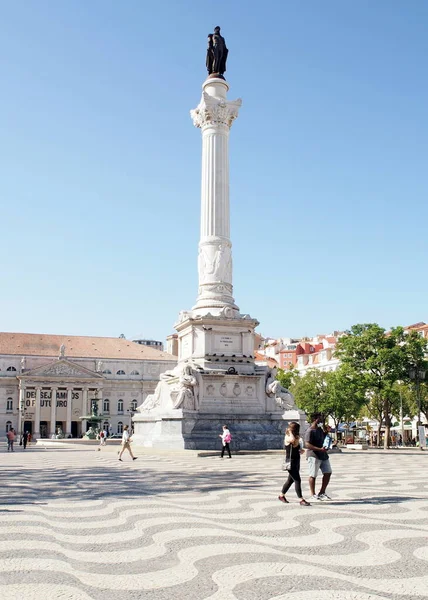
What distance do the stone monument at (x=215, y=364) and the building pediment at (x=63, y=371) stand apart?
248ft

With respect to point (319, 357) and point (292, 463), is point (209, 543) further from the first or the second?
point (319, 357)

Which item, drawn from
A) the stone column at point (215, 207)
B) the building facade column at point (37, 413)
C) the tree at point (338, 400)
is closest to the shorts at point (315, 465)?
the stone column at point (215, 207)

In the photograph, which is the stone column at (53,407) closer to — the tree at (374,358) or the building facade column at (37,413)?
the building facade column at (37,413)

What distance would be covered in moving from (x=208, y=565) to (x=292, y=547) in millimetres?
1324

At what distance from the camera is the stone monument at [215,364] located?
97.2 ft

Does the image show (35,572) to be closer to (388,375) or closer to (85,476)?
(85,476)

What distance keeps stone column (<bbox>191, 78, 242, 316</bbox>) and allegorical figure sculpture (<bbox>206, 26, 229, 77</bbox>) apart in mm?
1877

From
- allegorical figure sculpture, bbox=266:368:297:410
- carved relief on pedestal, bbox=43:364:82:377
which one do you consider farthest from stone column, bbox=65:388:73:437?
allegorical figure sculpture, bbox=266:368:297:410

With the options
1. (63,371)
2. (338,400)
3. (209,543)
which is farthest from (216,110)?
(63,371)

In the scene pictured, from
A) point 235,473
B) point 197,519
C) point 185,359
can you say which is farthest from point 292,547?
point 185,359

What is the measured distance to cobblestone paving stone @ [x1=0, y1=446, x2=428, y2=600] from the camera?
5902mm

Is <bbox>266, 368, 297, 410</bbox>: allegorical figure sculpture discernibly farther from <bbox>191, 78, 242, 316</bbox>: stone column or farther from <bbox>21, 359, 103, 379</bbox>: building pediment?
<bbox>21, 359, 103, 379</bbox>: building pediment

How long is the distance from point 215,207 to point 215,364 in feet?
Result: 27.8

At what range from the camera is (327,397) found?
73250 mm
